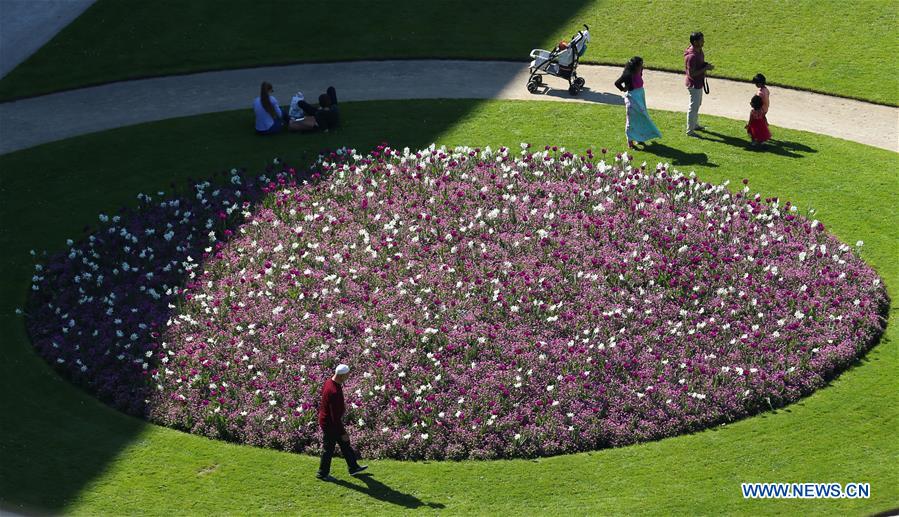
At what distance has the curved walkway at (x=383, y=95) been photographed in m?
26.8

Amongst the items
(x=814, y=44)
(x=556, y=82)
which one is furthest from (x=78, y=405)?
(x=814, y=44)

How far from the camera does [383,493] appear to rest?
1563cm

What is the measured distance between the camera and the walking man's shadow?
15344mm

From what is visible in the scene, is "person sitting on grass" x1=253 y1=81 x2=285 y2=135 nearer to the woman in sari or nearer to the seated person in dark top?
the seated person in dark top

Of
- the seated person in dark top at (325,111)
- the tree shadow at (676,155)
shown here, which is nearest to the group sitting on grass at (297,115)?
the seated person in dark top at (325,111)

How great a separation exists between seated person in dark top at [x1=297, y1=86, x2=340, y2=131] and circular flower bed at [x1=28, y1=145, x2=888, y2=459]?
3.09 m

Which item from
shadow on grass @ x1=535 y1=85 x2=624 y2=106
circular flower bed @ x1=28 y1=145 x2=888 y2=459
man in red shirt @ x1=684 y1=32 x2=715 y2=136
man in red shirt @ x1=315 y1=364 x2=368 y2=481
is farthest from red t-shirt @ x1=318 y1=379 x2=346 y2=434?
shadow on grass @ x1=535 y1=85 x2=624 y2=106

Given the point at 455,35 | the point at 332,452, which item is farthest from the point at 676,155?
the point at 332,452

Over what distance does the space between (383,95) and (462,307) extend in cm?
1067

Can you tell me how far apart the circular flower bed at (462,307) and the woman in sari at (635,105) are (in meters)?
1.68

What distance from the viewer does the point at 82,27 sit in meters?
32.6

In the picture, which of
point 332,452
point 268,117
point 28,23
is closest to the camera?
point 332,452

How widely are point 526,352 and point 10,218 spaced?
1166 centimetres

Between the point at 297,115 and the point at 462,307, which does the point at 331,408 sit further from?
the point at 297,115
